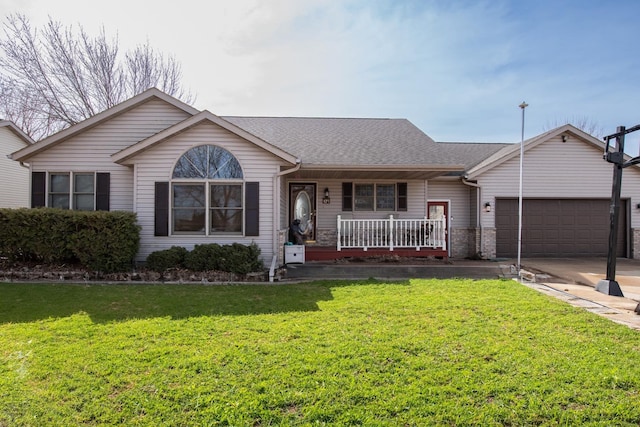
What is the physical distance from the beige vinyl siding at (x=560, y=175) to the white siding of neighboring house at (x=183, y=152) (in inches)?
307

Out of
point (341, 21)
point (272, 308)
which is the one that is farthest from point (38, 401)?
point (341, 21)

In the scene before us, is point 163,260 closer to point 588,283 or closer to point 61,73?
point 588,283

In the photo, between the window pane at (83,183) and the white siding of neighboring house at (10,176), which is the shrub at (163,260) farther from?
the white siding of neighboring house at (10,176)

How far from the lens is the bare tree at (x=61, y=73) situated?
17.6m

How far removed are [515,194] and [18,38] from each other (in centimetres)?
2390

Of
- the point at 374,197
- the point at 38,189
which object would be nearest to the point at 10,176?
the point at 38,189

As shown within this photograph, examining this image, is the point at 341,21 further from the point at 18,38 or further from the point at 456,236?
the point at 18,38

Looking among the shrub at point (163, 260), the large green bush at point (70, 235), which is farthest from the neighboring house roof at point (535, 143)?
the large green bush at point (70, 235)

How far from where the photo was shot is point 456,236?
A: 511 inches

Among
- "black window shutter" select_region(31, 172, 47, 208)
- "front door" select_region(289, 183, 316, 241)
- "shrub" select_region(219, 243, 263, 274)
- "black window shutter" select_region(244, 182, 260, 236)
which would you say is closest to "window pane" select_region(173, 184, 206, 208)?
"black window shutter" select_region(244, 182, 260, 236)

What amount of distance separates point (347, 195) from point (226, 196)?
468cm

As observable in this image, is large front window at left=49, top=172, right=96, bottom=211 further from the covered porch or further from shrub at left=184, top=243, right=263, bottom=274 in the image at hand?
the covered porch

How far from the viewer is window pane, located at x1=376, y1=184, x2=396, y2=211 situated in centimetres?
1241

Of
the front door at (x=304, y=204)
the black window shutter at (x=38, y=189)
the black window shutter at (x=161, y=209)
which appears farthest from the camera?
the front door at (x=304, y=204)
